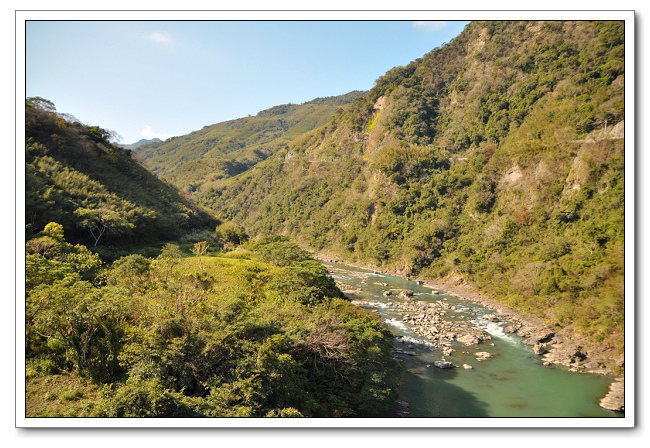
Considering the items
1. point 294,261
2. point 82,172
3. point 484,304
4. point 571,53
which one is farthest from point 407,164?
point 82,172

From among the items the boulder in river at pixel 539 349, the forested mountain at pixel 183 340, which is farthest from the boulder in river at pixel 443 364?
the boulder in river at pixel 539 349

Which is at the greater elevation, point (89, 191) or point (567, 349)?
point (89, 191)

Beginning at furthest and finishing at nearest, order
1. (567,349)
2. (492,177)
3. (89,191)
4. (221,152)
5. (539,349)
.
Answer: (221,152) → (492,177) → (89,191) → (539,349) → (567,349)

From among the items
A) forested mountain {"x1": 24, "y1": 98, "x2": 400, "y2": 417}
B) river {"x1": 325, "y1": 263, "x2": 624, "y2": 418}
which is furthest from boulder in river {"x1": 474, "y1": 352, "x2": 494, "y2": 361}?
forested mountain {"x1": 24, "y1": 98, "x2": 400, "y2": 417}

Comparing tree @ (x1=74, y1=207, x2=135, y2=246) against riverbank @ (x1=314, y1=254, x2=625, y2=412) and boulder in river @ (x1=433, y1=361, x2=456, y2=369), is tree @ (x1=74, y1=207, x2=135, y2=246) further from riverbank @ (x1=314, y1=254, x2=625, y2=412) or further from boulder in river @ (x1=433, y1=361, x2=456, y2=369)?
riverbank @ (x1=314, y1=254, x2=625, y2=412)

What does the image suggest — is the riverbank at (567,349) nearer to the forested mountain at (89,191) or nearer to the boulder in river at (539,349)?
the boulder in river at (539,349)

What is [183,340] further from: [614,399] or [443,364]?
[614,399]

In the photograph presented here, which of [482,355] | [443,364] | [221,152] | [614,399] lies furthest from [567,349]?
[221,152]
